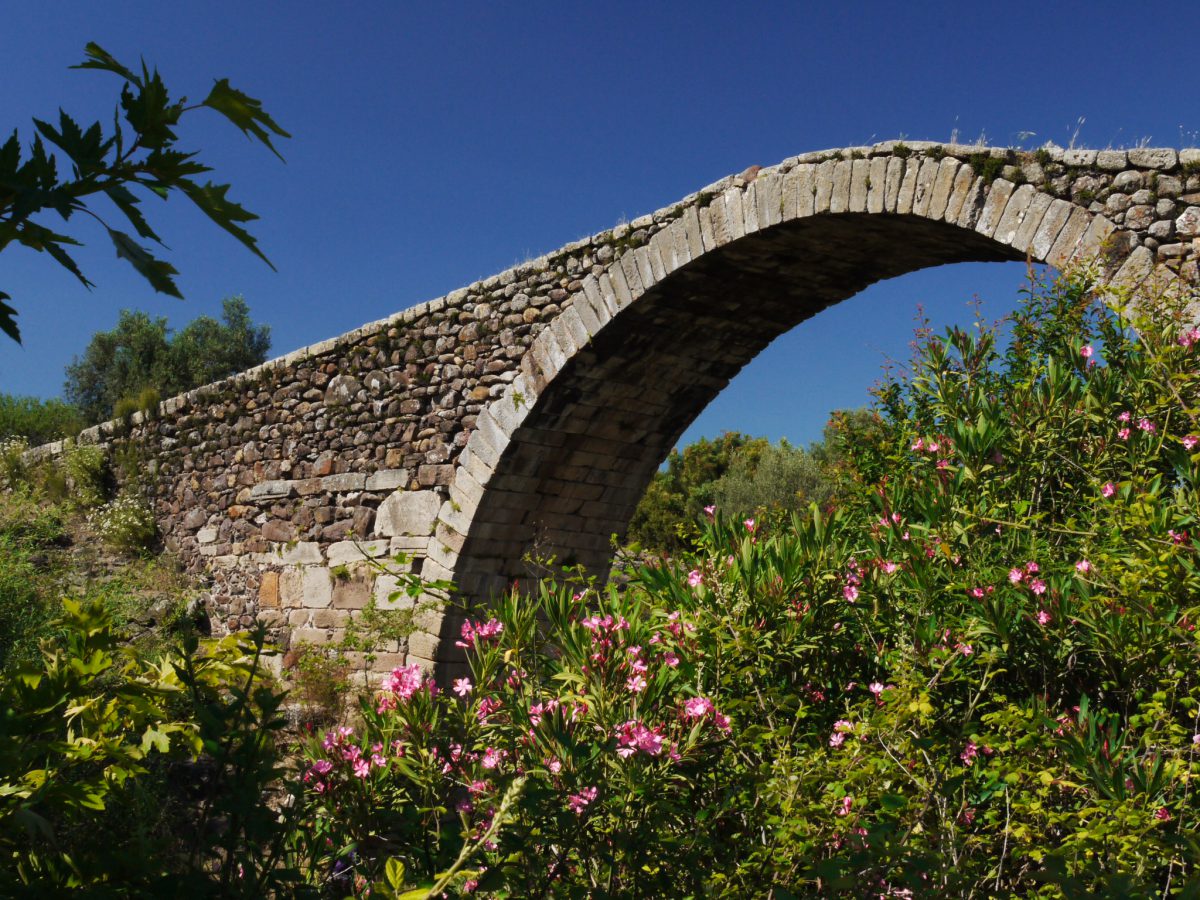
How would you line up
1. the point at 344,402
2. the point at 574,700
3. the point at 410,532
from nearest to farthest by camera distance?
the point at 574,700, the point at 410,532, the point at 344,402

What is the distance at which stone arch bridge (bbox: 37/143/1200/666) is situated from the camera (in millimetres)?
5176

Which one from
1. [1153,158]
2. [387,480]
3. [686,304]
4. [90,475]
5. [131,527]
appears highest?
[686,304]

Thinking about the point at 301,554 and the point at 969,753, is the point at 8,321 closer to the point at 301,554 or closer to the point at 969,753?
the point at 969,753

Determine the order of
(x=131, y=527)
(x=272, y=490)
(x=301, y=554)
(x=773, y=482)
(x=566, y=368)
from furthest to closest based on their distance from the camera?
(x=773, y=482) → (x=131, y=527) → (x=272, y=490) → (x=301, y=554) → (x=566, y=368)

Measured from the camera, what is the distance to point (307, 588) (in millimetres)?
9031

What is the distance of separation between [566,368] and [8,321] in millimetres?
6265

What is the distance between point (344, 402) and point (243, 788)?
24.8 ft

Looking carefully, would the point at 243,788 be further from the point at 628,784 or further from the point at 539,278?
the point at 539,278

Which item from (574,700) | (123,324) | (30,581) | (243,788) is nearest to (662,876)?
(574,700)

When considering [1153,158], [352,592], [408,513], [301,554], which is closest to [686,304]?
[408,513]

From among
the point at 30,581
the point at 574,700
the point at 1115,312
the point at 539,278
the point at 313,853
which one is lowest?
the point at 313,853

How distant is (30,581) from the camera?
25.5ft

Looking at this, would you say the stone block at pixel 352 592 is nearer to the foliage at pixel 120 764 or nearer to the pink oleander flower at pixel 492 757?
the pink oleander flower at pixel 492 757

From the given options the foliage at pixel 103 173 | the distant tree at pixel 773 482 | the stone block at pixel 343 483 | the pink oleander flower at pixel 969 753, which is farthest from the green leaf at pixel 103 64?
the distant tree at pixel 773 482
